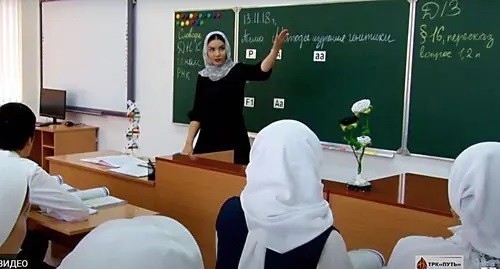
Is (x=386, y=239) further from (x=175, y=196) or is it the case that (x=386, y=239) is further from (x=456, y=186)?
(x=175, y=196)

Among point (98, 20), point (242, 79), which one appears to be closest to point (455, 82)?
point (242, 79)

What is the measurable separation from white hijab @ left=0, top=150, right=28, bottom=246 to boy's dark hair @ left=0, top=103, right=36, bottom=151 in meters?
1.13

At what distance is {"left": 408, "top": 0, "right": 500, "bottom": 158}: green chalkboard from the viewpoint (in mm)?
3439

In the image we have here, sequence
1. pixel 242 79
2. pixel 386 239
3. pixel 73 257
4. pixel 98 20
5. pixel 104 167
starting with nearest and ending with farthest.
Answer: pixel 73 257
pixel 386 239
pixel 104 167
pixel 242 79
pixel 98 20

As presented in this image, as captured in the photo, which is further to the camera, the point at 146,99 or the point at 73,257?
the point at 146,99

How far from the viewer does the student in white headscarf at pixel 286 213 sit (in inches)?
62.7

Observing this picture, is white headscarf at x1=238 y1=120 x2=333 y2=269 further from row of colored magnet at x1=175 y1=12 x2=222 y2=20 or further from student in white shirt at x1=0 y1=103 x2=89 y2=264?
row of colored magnet at x1=175 y1=12 x2=222 y2=20

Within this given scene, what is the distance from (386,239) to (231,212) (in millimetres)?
808

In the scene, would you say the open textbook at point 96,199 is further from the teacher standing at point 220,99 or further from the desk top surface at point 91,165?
the teacher standing at point 220,99

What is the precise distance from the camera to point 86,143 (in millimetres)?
6473

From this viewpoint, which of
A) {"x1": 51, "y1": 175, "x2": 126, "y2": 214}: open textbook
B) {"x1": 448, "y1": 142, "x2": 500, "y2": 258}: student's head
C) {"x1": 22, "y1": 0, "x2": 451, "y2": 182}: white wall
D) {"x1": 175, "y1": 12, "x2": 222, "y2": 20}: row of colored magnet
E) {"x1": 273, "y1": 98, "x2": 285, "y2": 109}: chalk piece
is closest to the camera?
{"x1": 448, "y1": 142, "x2": 500, "y2": 258}: student's head

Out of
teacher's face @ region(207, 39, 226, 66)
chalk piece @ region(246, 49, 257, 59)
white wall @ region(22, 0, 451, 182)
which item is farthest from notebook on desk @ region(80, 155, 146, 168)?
white wall @ region(22, 0, 451, 182)

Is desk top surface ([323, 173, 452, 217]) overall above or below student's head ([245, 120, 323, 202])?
below

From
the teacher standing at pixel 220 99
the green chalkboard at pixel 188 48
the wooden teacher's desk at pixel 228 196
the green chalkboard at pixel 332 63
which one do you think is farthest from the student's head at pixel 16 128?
the green chalkboard at pixel 188 48
